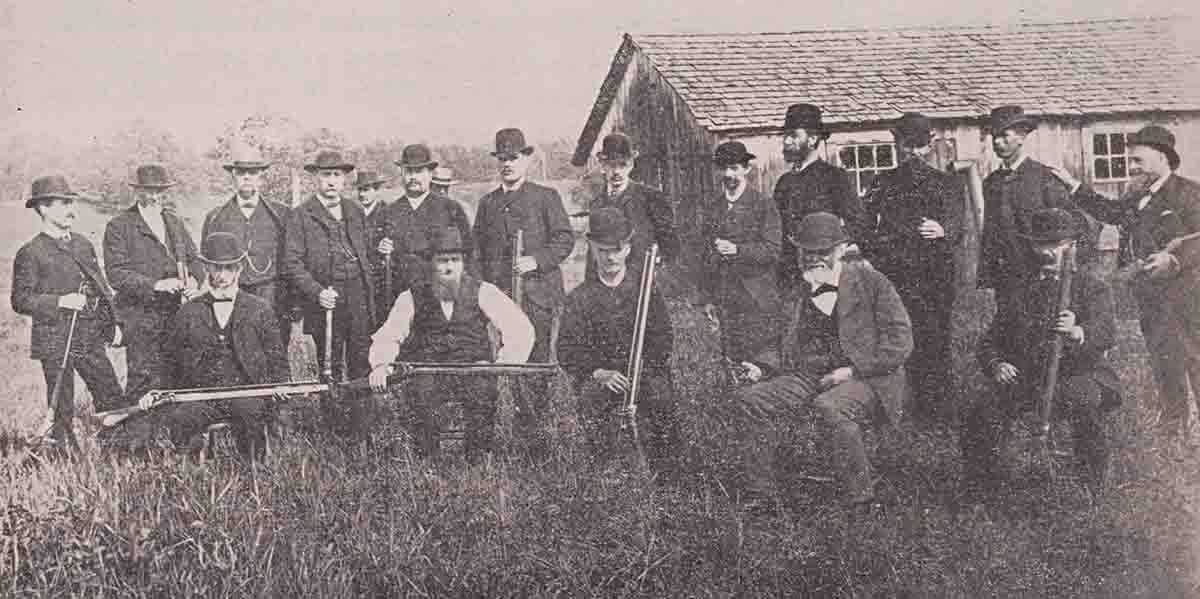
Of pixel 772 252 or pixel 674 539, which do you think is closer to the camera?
pixel 674 539

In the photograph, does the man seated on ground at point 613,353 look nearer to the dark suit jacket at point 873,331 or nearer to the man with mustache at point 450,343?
the man with mustache at point 450,343

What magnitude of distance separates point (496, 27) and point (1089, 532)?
374cm

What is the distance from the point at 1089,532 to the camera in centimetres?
501

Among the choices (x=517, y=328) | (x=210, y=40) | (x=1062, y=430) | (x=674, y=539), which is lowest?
(x=674, y=539)

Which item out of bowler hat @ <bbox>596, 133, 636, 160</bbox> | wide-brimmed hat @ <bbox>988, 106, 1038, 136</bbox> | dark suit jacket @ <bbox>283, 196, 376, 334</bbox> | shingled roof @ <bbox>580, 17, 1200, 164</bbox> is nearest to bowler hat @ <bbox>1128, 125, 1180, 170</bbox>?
shingled roof @ <bbox>580, 17, 1200, 164</bbox>

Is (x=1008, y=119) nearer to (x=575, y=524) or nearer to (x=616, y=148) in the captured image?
(x=616, y=148)

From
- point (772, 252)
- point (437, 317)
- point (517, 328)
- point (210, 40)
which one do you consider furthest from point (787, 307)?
point (210, 40)

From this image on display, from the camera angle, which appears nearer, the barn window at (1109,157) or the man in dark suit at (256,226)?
the man in dark suit at (256,226)

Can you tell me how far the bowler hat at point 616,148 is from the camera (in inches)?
201

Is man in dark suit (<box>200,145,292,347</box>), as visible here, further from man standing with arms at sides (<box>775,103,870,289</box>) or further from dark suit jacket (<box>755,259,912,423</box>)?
dark suit jacket (<box>755,259,912,423</box>)

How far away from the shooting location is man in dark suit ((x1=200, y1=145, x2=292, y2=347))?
16.5 ft

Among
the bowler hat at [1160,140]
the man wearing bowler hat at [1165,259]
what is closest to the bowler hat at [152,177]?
the man wearing bowler hat at [1165,259]

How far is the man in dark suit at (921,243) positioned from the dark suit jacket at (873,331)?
0.95 ft

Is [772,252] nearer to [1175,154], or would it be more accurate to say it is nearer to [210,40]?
[1175,154]
